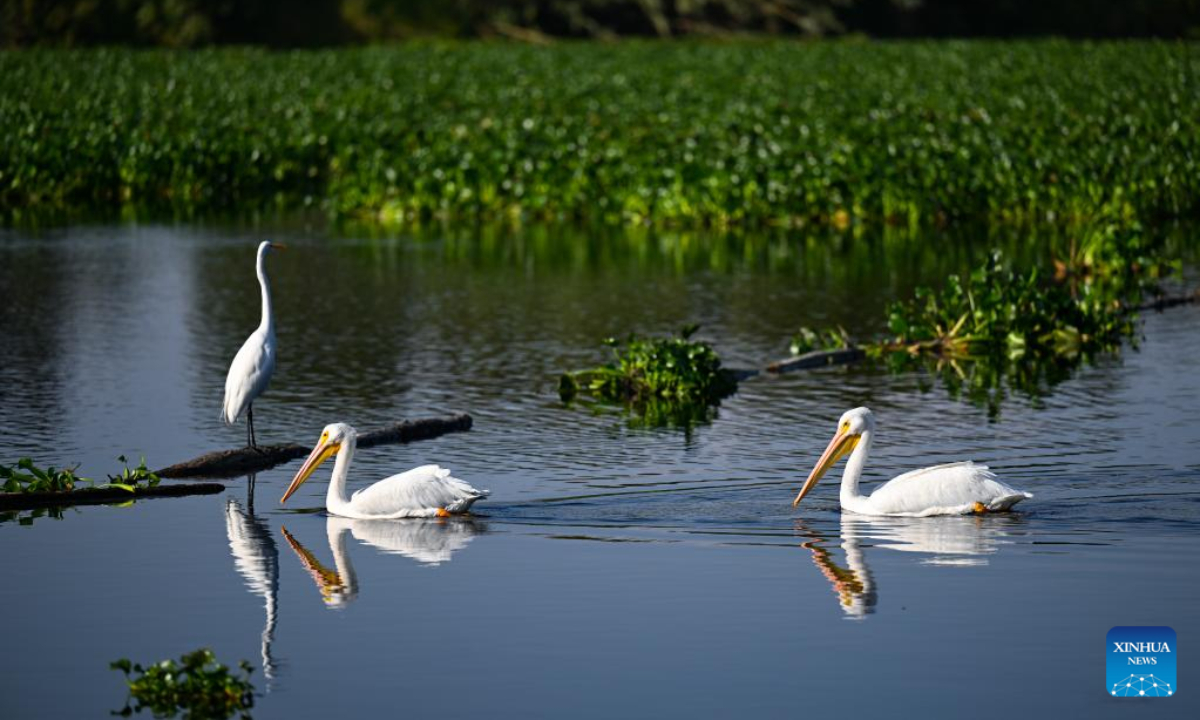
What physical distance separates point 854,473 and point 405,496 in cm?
271

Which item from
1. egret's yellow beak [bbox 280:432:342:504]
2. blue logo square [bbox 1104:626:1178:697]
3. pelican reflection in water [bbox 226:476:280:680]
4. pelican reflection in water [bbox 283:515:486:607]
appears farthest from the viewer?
egret's yellow beak [bbox 280:432:342:504]

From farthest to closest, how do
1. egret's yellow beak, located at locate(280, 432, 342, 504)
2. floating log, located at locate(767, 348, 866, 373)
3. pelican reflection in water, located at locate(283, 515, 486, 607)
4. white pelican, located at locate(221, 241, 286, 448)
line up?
floating log, located at locate(767, 348, 866, 373) < white pelican, located at locate(221, 241, 286, 448) < egret's yellow beak, located at locate(280, 432, 342, 504) < pelican reflection in water, located at locate(283, 515, 486, 607)

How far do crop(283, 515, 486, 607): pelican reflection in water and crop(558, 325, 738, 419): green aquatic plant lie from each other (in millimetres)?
4815

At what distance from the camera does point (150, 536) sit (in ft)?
40.8

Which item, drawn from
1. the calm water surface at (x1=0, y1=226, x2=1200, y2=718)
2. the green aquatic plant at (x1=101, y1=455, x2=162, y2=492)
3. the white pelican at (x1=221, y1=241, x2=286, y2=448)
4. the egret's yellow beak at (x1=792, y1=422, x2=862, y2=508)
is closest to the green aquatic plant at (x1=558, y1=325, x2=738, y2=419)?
the calm water surface at (x1=0, y1=226, x2=1200, y2=718)

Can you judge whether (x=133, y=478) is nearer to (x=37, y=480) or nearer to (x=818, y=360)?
(x=37, y=480)

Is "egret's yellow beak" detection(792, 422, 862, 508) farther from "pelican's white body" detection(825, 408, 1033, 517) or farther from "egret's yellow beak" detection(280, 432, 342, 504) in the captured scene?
"egret's yellow beak" detection(280, 432, 342, 504)

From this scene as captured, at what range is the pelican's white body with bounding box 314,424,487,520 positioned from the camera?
12.4m

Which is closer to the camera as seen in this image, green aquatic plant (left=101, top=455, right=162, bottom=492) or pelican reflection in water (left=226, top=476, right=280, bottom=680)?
pelican reflection in water (left=226, top=476, right=280, bottom=680)

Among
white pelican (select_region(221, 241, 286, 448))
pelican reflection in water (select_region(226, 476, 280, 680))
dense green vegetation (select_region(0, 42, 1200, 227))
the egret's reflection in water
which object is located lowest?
pelican reflection in water (select_region(226, 476, 280, 680))

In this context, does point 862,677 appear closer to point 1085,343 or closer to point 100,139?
point 1085,343

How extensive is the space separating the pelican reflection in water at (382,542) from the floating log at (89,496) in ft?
3.69

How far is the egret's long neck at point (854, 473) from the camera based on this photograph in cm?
1268

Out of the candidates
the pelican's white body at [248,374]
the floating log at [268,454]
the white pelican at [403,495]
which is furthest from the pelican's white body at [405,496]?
the pelican's white body at [248,374]
